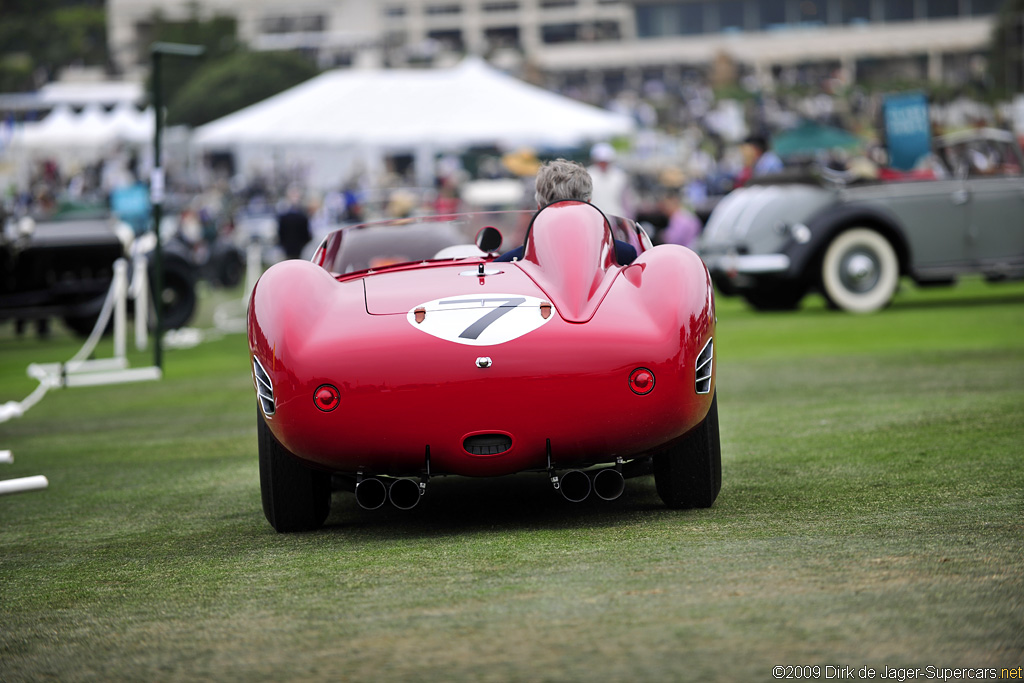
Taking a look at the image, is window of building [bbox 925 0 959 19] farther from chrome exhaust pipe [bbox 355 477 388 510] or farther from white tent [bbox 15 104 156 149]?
chrome exhaust pipe [bbox 355 477 388 510]

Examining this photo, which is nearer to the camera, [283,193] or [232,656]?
[232,656]

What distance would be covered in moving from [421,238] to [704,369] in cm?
207

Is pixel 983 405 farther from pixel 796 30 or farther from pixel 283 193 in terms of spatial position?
pixel 796 30

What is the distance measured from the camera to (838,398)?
8.19m

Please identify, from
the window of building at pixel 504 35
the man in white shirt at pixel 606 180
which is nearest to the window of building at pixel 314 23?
the window of building at pixel 504 35

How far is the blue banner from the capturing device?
16.4 meters

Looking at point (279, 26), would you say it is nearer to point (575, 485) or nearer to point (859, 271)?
point (859, 271)

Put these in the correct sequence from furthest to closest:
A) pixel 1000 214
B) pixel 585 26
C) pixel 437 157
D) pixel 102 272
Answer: pixel 585 26, pixel 437 157, pixel 102 272, pixel 1000 214

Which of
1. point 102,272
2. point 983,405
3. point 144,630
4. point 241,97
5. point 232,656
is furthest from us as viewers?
point 241,97

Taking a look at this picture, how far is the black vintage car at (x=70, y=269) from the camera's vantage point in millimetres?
15766

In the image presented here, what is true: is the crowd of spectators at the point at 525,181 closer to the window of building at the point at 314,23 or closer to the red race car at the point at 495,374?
the red race car at the point at 495,374

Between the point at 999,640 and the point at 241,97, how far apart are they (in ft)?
257

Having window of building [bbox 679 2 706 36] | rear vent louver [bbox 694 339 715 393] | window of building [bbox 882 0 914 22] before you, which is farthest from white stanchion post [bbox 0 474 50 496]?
window of building [bbox 679 2 706 36]

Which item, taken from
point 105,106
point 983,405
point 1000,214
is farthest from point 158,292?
point 105,106
